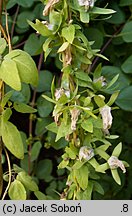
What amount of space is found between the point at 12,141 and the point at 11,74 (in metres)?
0.10

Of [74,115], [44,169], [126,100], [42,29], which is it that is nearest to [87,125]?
[74,115]

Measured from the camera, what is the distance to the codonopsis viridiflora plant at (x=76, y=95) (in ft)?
1.98

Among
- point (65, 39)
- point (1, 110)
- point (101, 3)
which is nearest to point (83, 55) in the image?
point (65, 39)

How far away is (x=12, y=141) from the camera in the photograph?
2.07ft

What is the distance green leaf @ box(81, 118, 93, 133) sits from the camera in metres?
0.61

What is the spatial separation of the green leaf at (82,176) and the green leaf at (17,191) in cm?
8

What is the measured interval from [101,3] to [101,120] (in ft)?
1.34

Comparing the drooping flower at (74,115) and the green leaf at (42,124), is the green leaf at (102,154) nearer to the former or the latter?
the drooping flower at (74,115)

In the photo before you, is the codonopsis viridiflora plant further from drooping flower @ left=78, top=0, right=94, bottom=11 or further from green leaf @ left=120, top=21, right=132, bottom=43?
green leaf @ left=120, top=21, right=132, bottom=43

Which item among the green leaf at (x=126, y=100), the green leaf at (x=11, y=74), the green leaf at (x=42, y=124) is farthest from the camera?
the green leaf at (x=42, y=124)

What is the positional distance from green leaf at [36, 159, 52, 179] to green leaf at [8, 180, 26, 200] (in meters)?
0.43

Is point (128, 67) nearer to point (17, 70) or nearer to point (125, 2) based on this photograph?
point (125, 2)

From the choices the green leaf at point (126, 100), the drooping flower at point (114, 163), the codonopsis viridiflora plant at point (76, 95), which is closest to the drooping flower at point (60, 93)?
the codonopsis viridiflora plant at point (76, 95)
